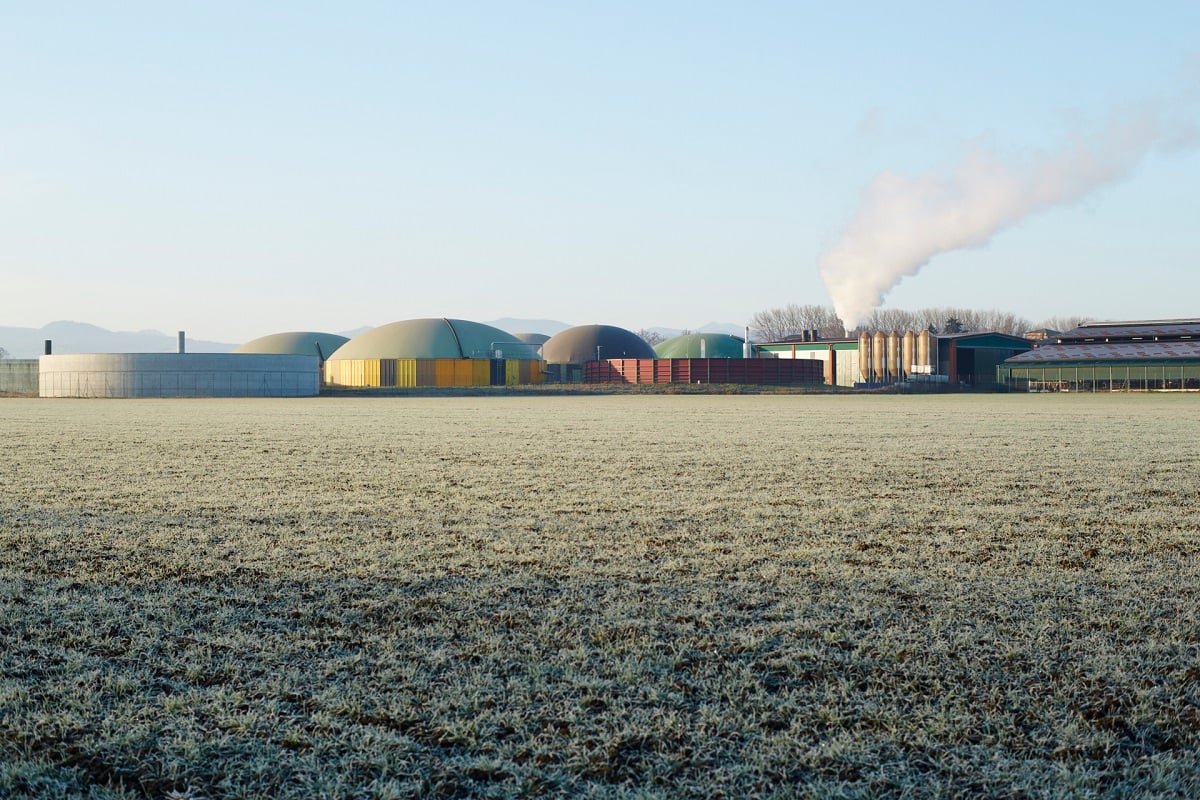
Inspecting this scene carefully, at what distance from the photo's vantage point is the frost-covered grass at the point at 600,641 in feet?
11.9

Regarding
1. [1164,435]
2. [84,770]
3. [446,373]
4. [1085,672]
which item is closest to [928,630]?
[1085,672]

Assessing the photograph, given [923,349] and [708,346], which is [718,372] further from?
[708,346]

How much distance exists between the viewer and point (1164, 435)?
20.7 m

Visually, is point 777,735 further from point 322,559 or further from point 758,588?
point 322,559

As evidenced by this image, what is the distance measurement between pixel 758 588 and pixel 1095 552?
2.81 meters

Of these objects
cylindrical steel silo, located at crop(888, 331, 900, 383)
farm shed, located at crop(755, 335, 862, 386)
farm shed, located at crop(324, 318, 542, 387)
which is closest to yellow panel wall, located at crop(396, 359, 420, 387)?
farm shed, located at crop(324, 318, 542, 387)

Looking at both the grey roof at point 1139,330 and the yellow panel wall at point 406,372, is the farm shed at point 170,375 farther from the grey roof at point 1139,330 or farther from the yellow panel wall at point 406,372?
the grey roof at point 1139,330

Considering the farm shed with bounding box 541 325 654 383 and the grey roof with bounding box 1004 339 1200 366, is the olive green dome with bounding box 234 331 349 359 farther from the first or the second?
the grey roof with bounding box 1004 339 1200 366

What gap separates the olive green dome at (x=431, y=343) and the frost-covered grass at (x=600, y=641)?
261 feet

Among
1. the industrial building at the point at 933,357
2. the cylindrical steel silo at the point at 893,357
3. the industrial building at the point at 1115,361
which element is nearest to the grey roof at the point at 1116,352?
the industrial building at the point at 1115,361

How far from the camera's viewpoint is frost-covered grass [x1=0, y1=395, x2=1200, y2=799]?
3.62m

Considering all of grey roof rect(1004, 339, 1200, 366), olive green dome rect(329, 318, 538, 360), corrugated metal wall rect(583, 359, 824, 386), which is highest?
olive green dome rect(329, 318, 538, 360)

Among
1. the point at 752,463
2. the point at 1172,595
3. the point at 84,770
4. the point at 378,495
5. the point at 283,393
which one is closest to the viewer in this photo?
the point at 84,770

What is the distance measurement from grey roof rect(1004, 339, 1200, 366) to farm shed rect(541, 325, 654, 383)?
36515 mm
